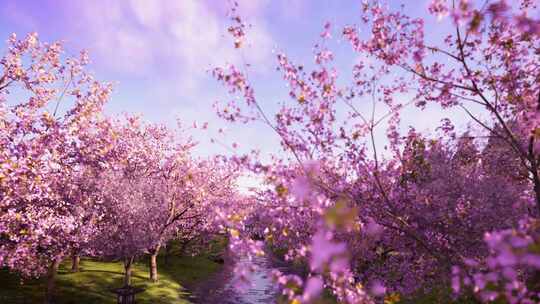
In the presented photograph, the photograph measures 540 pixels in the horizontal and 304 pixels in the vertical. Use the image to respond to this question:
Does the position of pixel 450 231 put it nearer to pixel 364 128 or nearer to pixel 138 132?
pixel 364 128

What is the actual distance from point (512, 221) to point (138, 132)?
30938 millimetres

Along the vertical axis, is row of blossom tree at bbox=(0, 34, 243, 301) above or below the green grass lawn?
above

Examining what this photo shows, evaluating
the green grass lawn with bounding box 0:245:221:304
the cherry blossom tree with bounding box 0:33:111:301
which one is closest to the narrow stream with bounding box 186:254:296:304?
the green grass lawn with bounding box 0:245:221:304

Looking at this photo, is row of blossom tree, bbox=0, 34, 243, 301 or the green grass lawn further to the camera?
the green grass lawn

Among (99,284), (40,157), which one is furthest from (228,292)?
(40,157)

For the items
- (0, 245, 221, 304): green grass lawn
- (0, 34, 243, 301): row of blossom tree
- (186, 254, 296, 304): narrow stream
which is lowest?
(186, 254, 296, 304): narrow stream

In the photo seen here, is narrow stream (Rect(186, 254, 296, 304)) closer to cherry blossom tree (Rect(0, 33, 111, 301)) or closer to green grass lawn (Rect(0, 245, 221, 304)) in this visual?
green grass lawn (Rect(0, 245, 221, 304))

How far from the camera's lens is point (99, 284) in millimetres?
25906

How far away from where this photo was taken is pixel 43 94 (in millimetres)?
16906

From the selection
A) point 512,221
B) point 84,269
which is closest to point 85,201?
point 84,269

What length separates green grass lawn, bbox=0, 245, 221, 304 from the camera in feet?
72.3

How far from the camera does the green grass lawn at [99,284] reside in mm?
22031

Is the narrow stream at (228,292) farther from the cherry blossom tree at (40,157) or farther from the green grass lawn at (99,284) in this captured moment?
the cherry blossom tree at (40,157)

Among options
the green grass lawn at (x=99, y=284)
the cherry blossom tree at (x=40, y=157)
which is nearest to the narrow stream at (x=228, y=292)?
the green grass lawn at (x=99, y=284)
